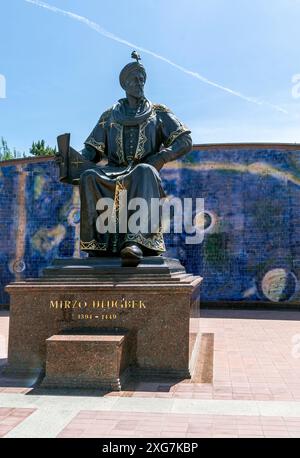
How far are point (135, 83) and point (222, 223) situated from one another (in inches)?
291

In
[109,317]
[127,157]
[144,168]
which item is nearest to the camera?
[109,317]

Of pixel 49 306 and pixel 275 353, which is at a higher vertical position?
pixel 49 306

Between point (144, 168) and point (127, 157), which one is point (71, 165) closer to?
point (127, 157)

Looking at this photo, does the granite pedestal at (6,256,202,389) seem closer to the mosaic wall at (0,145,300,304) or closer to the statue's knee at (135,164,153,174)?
the statue's knee at (135,164,153,174)

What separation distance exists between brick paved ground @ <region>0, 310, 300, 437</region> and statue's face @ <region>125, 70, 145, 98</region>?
3194 millimetres

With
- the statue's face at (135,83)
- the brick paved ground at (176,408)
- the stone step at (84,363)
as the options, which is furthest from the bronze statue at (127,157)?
the brick paved ground at (176,408)

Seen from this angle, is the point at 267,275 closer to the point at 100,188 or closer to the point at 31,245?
the point at 31,245

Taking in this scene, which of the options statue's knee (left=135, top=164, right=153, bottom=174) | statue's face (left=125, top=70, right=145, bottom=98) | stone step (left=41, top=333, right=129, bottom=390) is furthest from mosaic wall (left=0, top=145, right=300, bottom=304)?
stone step (left=41, top=333, right=129, bottom=390)

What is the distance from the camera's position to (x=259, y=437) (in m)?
2.96

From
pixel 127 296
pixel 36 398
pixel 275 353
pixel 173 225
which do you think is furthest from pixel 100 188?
pixel 173 225

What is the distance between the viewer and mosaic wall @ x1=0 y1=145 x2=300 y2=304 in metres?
12.4

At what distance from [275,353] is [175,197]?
7.48 meters

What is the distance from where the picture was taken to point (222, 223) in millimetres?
12789

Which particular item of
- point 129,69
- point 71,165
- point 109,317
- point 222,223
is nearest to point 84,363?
point 109,317
